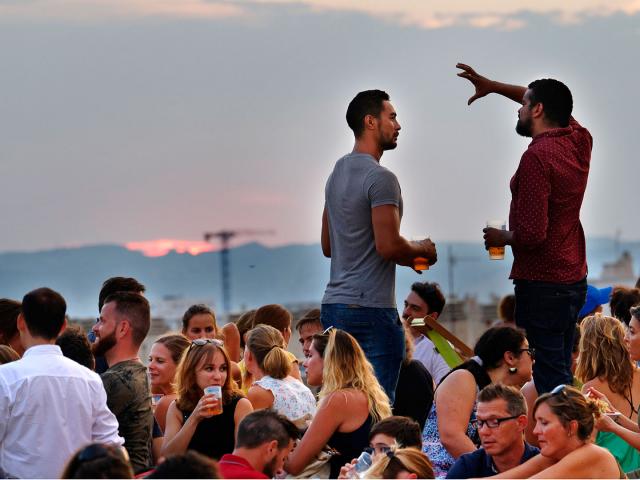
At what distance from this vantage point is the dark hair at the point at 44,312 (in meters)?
6.54

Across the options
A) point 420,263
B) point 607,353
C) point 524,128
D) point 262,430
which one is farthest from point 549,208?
point 262,430

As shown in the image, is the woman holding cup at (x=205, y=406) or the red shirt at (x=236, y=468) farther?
the woman holding cup at (x=205, y=406)

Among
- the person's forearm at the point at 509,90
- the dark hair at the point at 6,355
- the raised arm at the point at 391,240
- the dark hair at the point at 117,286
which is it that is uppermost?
the person's forearm at the point at 509,90

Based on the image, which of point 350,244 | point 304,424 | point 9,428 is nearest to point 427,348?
point 304,424

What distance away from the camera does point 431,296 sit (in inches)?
408

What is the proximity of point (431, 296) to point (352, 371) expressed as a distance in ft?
9.99

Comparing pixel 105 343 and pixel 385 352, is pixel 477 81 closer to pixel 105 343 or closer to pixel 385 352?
pixel 385 352

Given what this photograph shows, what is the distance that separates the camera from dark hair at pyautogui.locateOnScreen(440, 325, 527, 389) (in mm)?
7648

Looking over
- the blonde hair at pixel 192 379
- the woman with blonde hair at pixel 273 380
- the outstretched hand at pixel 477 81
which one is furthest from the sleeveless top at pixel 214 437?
the outstretched hand at pixel 477 81

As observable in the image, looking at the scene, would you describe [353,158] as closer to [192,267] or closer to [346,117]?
[346,117]

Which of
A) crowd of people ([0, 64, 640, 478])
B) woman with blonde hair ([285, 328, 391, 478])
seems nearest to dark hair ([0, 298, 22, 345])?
crowd of people ([0, 64, 640, 478])

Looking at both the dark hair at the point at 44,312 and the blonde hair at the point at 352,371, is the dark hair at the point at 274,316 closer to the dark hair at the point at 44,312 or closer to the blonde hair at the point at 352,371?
the blonde hair at the point at 352,371

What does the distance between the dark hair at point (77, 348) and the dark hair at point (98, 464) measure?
8.87 feet

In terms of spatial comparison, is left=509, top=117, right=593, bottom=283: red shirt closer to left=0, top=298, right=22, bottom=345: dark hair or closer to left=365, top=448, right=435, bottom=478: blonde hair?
left=365, top=448, right=435, bottom=478: blonde hair
